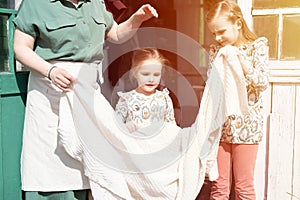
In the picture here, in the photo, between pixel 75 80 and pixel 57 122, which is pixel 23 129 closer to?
pixel 57 122

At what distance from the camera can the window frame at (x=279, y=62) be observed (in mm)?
1959

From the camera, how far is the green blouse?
137 cm

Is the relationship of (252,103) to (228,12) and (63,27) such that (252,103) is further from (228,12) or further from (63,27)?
(63,27)

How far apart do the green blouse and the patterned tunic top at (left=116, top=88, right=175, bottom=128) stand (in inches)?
14.8

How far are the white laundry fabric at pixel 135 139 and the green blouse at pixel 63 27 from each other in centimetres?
6

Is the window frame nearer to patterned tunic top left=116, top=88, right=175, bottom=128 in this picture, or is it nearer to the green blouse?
patterned tunic top left=116, top=88, right=175, bottom=128

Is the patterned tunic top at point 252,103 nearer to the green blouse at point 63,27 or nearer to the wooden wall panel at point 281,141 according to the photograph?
the wooden wall panel at point 281,141

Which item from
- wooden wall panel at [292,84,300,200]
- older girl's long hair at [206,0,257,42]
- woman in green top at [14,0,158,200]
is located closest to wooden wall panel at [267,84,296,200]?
wooden wall panel at [292,84,300,200]

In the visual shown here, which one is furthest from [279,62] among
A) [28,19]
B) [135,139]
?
[28,19]

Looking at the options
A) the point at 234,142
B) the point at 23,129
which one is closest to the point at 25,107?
the point at 23,129

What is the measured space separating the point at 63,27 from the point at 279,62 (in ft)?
3.79

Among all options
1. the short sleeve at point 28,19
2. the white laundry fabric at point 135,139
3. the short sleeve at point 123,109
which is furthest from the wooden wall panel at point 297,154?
the short sleeve at point 28,19

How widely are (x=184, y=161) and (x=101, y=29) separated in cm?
61

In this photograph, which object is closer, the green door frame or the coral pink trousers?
the green door frame
